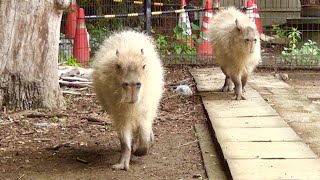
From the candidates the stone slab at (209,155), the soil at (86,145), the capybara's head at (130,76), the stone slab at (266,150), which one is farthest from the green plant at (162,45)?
the capybara's head at (130,76)

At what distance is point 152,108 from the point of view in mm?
5371

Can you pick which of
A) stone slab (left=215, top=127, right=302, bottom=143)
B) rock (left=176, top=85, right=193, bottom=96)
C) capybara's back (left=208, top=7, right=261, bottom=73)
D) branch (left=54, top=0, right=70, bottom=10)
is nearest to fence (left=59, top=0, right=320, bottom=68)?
rock (left=176, top=85, right=193, bottom=96)

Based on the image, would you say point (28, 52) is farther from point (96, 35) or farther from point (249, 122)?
point (96, 35)

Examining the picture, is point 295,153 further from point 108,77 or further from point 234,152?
point 108,77

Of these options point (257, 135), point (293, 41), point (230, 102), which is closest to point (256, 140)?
point (257, 135)

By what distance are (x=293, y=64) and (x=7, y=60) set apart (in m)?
5.21

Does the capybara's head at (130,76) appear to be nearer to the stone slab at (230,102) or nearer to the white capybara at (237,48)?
the stone slab at (230,102)

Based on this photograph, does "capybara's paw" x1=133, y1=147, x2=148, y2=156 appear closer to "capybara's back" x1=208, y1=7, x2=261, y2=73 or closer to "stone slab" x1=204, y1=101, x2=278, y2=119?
"stone slab" x1=204, y1=101, x2=278, y2=119

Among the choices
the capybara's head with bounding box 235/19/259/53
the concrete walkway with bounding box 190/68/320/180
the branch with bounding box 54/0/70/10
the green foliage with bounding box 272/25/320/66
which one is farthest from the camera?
the green foliage with bounding box 272/25/320/66

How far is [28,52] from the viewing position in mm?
7008

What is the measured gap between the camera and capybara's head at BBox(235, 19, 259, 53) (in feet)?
25.7

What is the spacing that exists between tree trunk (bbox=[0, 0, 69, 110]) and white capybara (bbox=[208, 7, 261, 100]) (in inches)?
79.7

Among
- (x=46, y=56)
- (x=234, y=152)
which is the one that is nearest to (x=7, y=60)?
(x=46, y=56)

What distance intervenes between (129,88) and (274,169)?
1.18 m
